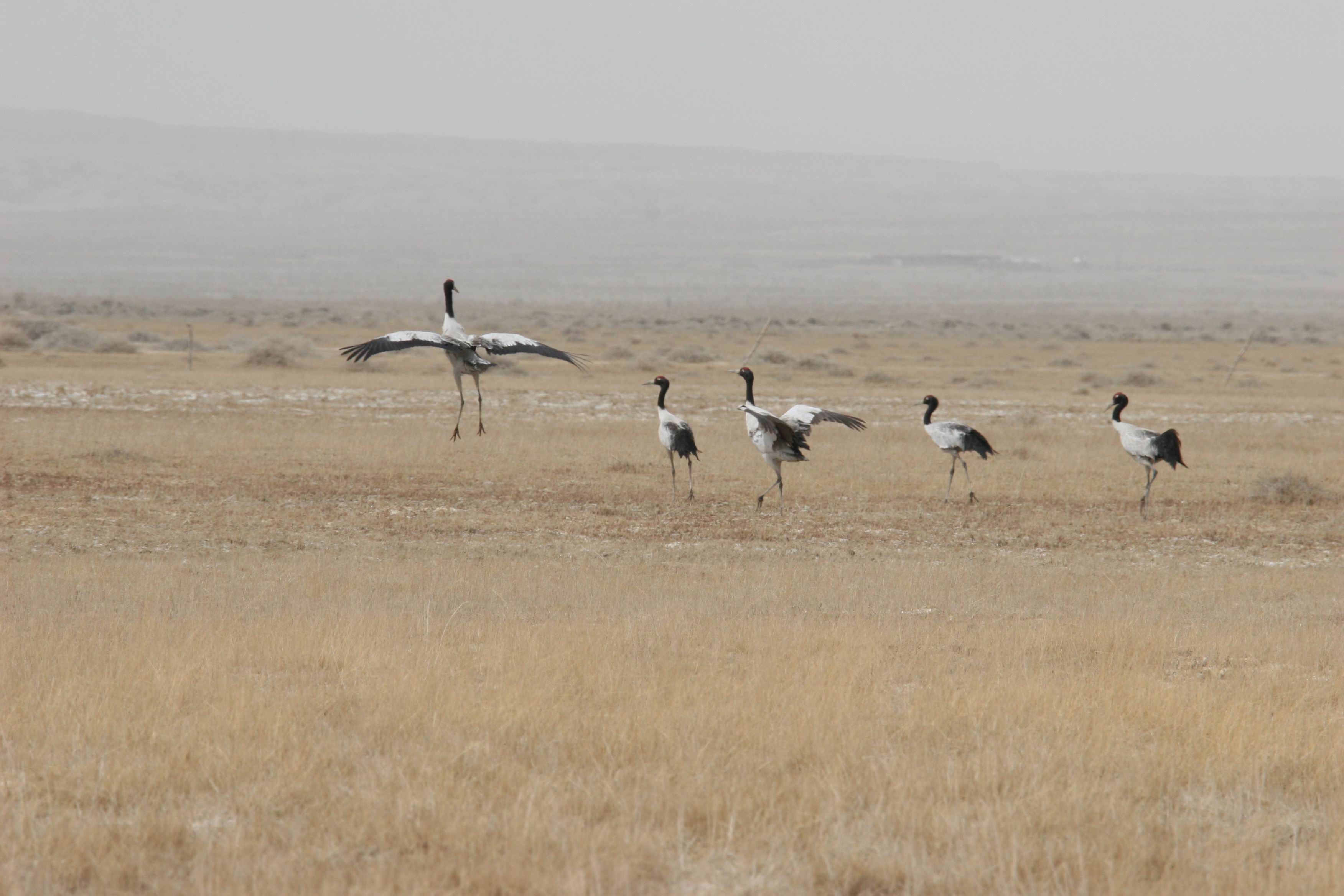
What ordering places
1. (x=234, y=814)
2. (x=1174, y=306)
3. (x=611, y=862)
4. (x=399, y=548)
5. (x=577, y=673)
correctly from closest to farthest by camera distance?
(x=611, y=862), (x=234, y=814), (x=577, y=673), (x=399, y=548), (x=1174, y=306)

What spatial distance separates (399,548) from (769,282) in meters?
144

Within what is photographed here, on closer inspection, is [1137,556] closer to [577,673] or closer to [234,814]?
[577,673]

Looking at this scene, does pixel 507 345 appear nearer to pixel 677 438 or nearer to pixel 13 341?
pixel 677 438

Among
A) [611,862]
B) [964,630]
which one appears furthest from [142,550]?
[611,862]

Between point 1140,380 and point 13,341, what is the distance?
35111 millimetres

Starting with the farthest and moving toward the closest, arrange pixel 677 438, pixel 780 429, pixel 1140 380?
pixel 1140 380 < pixel 677 438 < pixel 780 429

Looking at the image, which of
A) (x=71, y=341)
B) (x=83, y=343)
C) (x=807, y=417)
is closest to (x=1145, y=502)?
(x=807, y=417)

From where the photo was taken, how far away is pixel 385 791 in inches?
215

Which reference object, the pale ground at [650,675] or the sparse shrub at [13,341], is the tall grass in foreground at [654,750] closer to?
the pale ground at [650,675]

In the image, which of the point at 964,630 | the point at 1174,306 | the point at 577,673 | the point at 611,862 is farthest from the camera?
the point at 1174,306

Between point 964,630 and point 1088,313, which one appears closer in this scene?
point 964,630

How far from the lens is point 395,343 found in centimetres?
1410

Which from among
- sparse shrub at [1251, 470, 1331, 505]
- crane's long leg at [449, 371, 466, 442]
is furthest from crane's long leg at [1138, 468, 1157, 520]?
crane's long leg at [449, 371, 466, 442]

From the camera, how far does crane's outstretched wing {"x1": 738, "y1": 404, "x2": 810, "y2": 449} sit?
16.3 meters
